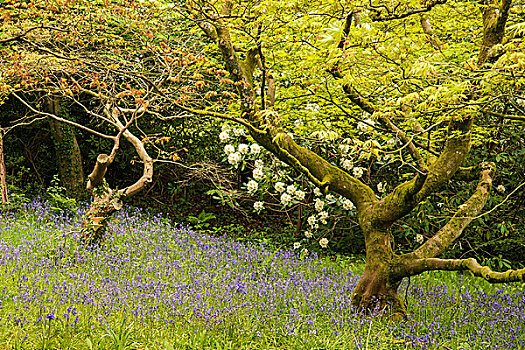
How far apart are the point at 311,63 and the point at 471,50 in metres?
2.01

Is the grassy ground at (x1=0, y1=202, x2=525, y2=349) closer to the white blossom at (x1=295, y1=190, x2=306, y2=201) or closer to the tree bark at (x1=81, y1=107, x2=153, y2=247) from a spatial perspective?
the tree bark at (x1=81, y1=107, x2=153, y2=247)

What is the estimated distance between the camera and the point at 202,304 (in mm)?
4227

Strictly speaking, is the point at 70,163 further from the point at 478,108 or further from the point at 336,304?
the point at 478,108

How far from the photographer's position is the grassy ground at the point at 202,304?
3.60 m

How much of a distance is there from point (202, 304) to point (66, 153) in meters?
6.31

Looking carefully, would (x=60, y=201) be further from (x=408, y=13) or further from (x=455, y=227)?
(x=408, y=13)

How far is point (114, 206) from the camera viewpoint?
5.84 meters

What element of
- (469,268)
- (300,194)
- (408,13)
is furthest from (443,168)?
(300,194)

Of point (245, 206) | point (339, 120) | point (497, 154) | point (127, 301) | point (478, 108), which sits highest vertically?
point (478, 108)

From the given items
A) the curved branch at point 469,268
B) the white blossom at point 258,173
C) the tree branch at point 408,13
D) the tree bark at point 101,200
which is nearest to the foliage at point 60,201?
the tree bark at point 101,200

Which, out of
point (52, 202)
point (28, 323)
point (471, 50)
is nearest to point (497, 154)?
point (471, 50)

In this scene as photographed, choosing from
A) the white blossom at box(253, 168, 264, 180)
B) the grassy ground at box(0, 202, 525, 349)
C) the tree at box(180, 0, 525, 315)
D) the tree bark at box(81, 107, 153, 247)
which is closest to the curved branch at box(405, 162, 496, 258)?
the tree at box(180, 0, 525, 315)

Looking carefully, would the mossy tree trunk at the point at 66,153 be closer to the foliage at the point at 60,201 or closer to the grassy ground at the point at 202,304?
the foliage at the point at 60,201

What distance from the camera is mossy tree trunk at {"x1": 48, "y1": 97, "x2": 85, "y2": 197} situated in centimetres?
912
